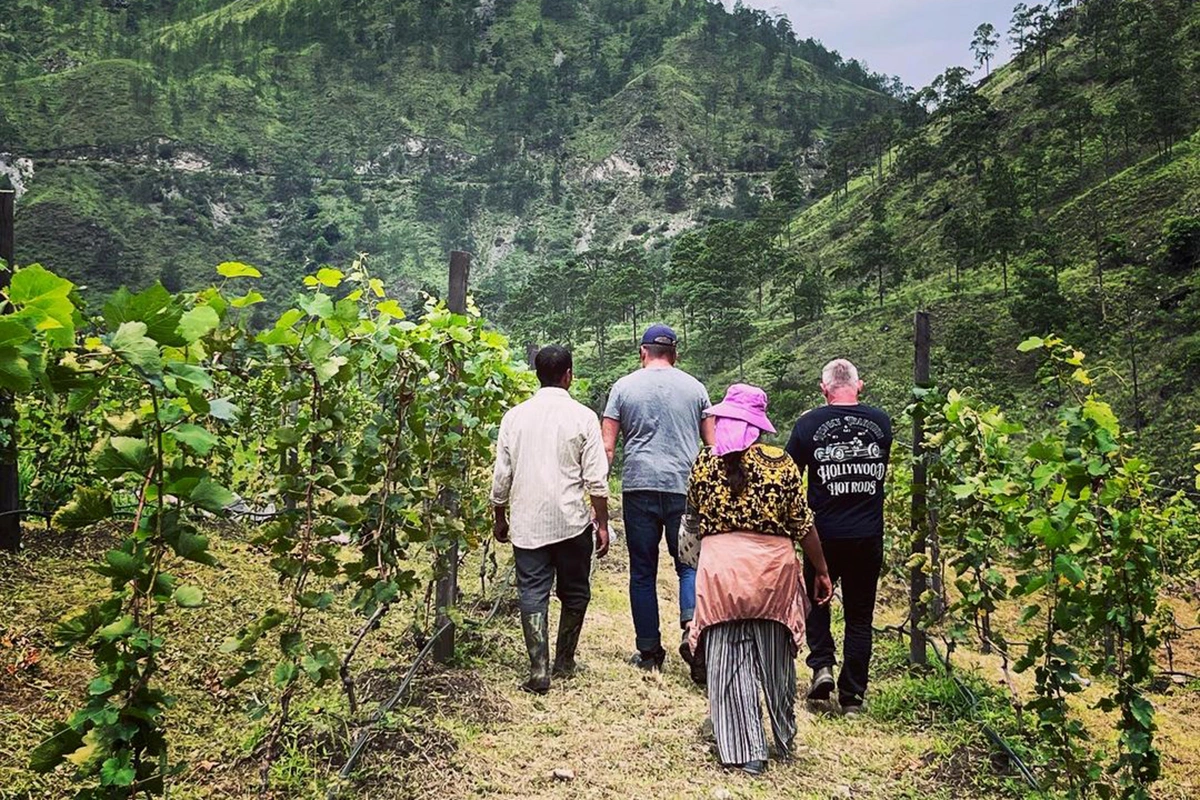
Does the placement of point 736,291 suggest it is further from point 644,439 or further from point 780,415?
point 644,439

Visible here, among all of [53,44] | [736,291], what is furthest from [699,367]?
[53,44]

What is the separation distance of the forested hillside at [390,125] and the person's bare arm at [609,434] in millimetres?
71542

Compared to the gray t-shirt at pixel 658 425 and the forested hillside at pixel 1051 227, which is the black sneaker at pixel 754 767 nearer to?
the gray t-shirt at pixel 658 425

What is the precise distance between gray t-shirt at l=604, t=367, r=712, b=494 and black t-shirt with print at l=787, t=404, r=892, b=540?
64 centimetres

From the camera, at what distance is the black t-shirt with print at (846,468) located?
3828mm

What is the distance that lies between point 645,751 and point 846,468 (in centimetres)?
166

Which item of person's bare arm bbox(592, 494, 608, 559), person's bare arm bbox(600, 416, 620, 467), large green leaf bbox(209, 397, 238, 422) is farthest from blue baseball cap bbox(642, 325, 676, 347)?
large green leaf bbox(209, 397, 238, 422)

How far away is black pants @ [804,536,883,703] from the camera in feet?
12.6

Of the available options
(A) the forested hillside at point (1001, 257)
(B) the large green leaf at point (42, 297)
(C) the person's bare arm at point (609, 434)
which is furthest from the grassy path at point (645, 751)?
(A) the forested hillside at point (1001, 257)

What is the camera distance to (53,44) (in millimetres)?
112188

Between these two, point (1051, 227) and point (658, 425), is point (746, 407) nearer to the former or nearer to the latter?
point (658, 425)

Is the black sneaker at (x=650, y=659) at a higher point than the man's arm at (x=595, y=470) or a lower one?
lower

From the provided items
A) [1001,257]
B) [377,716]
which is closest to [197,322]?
[377,716]

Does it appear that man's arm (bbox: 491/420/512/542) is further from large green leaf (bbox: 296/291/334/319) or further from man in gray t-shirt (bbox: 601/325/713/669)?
large green leaf (bbox: 296/291/334/319)
